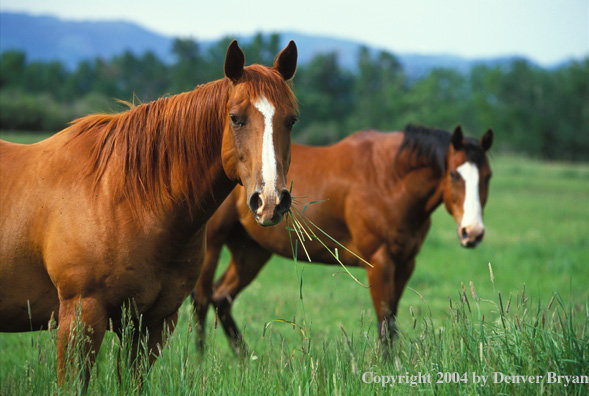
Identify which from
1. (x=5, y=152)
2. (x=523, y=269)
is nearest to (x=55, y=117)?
(x=523, y=269)

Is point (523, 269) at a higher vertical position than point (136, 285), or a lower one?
lower

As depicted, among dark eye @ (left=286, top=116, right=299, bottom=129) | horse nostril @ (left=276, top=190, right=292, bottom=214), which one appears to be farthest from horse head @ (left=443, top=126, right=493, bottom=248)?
horse nostril @ (left=276, top=190, right=292, bottom=214)

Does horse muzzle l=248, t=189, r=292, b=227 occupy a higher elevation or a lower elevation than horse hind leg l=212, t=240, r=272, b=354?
higher

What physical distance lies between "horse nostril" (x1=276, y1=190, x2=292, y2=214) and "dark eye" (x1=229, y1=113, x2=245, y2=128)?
50cm

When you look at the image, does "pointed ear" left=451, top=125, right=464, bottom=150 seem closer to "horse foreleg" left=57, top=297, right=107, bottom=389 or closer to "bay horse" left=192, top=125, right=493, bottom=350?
"bay horse" left=192, top=125, right=493, bottom=350

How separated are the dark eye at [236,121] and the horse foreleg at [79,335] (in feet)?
3.95

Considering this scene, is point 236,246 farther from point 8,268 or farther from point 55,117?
point 55,117

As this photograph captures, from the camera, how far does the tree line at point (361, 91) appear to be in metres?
54.2

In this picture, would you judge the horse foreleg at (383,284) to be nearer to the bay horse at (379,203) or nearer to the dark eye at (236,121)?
the bay horse at (379,203)

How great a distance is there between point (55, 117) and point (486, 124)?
50.3 meters

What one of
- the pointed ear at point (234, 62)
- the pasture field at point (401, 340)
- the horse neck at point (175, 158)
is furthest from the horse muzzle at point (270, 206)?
the pointed ear at point (234, 62)

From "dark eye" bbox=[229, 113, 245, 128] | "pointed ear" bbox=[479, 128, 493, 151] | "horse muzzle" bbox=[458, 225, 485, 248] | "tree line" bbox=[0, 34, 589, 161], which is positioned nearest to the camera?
"dark eye" bbox=[229, 113, 245, 128]

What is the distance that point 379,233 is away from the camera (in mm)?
5582

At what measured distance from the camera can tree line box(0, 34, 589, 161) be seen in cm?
5419
